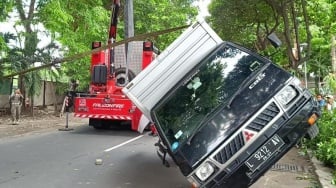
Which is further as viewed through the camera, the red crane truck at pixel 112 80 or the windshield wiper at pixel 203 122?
the red crane truck at pixel 112 80

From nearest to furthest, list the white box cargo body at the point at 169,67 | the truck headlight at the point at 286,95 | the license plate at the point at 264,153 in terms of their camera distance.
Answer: the license plate at the point at 264,153, the truck headlight at the point at 286,95, the white box cargo body at the point at 169,67

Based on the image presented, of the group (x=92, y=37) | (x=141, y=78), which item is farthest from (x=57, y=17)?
(x=141, y=78)

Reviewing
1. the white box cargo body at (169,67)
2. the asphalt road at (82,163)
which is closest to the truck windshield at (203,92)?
the white box cargo body at (169,67)

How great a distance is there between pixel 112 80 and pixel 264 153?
10.0 m

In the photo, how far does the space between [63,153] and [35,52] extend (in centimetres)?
1103

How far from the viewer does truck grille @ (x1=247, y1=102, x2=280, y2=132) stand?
221 inches

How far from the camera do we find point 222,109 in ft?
19.3

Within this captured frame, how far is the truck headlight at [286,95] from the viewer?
5.93 metres

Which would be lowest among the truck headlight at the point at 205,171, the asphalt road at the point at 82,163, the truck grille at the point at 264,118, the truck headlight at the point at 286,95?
the asphalt road at the point at 82,163

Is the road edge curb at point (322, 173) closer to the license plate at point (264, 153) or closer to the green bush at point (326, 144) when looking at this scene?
the green bush at point (326, 144)

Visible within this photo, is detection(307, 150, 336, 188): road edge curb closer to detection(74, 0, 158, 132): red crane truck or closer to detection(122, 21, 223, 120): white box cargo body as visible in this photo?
detection(122, 21, 223, 120): white box cargo body

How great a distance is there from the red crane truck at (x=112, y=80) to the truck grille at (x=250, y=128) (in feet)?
28.3

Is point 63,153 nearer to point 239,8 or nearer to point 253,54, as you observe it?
point 253,54

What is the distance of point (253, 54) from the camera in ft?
22.4
